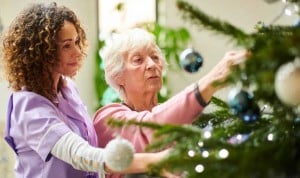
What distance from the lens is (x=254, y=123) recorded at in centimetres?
73

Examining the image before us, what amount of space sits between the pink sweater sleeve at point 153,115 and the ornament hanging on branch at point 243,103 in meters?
0.26

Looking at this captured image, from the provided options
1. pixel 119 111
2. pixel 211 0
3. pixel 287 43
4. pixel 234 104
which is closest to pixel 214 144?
pixel 234 104

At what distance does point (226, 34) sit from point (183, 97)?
1.03ft

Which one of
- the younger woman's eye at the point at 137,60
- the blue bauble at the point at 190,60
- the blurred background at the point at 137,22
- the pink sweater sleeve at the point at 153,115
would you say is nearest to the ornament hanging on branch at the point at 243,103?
the blue bauble at the point at 190,60

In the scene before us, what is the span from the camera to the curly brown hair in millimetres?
1238

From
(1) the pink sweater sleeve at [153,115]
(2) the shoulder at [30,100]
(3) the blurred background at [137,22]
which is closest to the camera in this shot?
(1) the pink sweater sleeve at [153,115]

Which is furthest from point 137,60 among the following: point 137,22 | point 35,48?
point 137,22

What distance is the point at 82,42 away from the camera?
1.36 metres

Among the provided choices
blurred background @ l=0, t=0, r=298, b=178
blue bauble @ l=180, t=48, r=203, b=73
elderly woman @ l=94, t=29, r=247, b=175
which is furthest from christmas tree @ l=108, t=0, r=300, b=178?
blurred background @ l=0, t=0, r=298, b=178

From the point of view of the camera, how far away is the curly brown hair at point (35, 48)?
4.06 ft

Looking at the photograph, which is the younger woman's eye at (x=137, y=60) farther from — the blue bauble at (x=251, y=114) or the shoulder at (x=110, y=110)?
the blue bauble at (x=251, y=114)

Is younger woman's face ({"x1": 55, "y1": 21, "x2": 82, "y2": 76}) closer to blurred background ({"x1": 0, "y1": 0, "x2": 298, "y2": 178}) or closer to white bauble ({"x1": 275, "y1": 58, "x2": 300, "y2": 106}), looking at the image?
white bauble ({"x1": 275, "y1": 58, "x2": 300, "y2": 106})

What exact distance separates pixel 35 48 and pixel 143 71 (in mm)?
262

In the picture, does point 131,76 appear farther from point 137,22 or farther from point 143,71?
point 137,22
